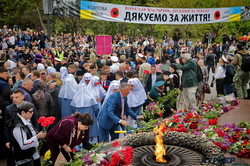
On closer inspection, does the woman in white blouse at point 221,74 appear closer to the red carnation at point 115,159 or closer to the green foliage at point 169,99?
the green foliage at point 169,99

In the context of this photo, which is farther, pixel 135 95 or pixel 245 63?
pixel 245 63

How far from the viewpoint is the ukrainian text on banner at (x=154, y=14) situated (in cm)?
1271

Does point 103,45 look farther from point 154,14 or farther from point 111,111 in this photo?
point 111,111

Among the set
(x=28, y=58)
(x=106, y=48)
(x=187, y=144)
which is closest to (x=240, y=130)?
(x=187, y=144)

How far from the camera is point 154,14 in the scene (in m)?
13.7

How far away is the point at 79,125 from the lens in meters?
4.55

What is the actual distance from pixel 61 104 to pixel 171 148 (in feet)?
12.3

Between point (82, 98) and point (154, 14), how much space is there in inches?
314

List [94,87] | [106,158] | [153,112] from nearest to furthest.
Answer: [106,158], [153,112], [94,87]

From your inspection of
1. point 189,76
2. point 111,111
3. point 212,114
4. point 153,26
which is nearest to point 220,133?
point 212,114

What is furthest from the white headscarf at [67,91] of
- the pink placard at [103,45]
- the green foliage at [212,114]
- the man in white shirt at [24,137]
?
the pink placard at [103,45]

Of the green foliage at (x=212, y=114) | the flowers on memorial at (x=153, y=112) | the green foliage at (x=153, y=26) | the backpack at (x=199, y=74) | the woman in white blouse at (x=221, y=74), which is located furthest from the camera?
the green foliage at (x=153, y=26)

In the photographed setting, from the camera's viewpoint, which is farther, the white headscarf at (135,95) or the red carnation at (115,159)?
the white headscarf at (135,95)

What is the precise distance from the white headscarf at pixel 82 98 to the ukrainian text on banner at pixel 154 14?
6.20 metres
